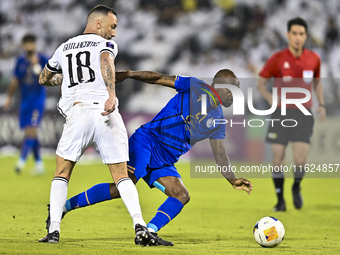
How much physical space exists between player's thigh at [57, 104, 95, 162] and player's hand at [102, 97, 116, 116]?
16 cm

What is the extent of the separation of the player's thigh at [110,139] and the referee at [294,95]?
3703 millimetres

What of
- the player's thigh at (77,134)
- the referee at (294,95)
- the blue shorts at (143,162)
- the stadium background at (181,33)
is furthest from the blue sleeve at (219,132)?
the stadium background at (181,33)

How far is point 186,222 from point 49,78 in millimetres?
2620

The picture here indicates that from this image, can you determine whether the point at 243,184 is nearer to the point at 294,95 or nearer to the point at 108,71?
the point at 108,71

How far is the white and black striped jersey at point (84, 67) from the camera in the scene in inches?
152

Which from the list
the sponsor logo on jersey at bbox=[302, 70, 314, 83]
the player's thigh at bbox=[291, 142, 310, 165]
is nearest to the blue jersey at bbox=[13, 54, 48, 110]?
the sponsor logo on jersey at bbox=[302, 70, 314, 83]

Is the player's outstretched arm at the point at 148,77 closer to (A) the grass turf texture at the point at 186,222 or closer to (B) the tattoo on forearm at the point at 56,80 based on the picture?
(B) the tattoo on forearm at the point at 56,80

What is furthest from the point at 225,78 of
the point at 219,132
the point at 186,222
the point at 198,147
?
the point at 198,147

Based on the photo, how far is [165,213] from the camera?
421 centimetres

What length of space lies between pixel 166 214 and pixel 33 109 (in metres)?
6.71

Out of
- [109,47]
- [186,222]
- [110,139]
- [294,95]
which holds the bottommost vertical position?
[186,222]

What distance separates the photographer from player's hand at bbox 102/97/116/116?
3732 millimetres

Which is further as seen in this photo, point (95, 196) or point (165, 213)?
point (95, 196)

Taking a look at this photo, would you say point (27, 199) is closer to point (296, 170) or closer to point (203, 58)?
point (296, 170)
